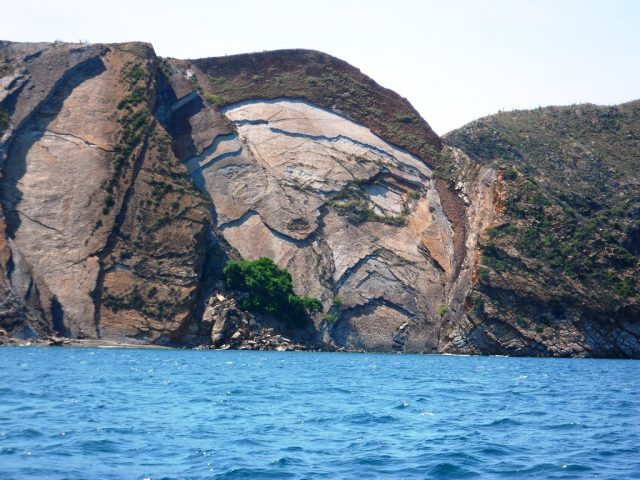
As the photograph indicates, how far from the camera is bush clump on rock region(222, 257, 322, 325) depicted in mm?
61469

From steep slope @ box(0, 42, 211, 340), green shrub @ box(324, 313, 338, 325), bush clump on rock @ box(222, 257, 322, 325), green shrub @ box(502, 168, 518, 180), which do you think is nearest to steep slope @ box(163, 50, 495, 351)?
green shrub @ box(324, 313, 338, 325)

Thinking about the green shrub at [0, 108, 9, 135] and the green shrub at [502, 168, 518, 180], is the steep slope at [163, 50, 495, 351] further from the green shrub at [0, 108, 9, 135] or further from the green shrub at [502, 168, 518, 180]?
the green shrub at [0, 108, 9, 135]

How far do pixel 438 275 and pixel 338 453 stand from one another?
2044 inches

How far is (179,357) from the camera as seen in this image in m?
47.3

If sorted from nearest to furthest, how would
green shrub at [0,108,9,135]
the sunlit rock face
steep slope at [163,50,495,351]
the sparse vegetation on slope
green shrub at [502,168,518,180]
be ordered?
green shrub at [0,108,9,135] → the sunlit rock face → steep slope at [163,50,495,351] → green shrub at [502,168,518,180] → the sparse vegetation on slope

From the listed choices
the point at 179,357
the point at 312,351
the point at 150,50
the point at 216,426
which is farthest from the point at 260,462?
the point at 150,50

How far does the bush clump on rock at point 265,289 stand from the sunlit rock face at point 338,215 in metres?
2.94

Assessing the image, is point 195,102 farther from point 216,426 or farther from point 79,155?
point 216,426

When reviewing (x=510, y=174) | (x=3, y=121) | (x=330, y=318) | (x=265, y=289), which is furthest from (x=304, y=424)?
(x=510, y=174)

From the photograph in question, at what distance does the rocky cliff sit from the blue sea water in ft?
72.0

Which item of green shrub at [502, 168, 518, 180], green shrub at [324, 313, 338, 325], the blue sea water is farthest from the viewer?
green shrub at [502, 168, 518, 180]

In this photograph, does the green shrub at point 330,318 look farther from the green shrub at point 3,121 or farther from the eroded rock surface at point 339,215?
the green shrub at point 3,121

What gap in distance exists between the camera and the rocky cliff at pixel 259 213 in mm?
59312

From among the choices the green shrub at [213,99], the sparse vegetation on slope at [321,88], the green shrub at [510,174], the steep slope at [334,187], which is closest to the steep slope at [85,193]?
the steep slope at [334,187]
